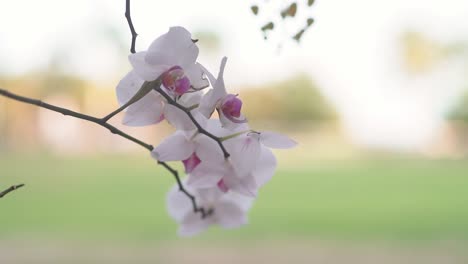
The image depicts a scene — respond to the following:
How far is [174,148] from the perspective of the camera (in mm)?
281

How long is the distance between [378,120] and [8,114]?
4.35 meters

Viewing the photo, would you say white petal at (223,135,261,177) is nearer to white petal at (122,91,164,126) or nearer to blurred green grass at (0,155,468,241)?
white petal at (122,91,164,126)

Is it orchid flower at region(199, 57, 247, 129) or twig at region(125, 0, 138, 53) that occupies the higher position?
twig at region(125, 0, 138, 53)

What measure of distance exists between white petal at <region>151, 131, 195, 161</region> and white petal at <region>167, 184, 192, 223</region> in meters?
0.09

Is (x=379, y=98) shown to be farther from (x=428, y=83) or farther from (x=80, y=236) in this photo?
(x=80, y=236)

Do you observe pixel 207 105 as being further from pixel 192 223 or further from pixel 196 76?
pixel 192 223

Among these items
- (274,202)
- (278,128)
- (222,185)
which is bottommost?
(222,185)

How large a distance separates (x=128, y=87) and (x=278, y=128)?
304 inches

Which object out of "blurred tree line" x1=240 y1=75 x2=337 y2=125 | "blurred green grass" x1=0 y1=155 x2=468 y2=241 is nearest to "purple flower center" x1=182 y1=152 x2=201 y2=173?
"blurred green grass" x1=0 y1=155 x2=468 y2=241

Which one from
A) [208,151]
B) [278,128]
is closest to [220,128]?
[208,151]

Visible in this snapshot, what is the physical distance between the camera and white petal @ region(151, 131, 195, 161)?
0.91ft

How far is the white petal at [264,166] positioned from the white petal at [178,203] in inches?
2.9

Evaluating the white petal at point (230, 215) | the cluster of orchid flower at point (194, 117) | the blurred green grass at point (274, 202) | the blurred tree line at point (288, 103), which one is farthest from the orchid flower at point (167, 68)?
the blurred tree line at point (288, 103)

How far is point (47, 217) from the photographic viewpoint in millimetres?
3355
